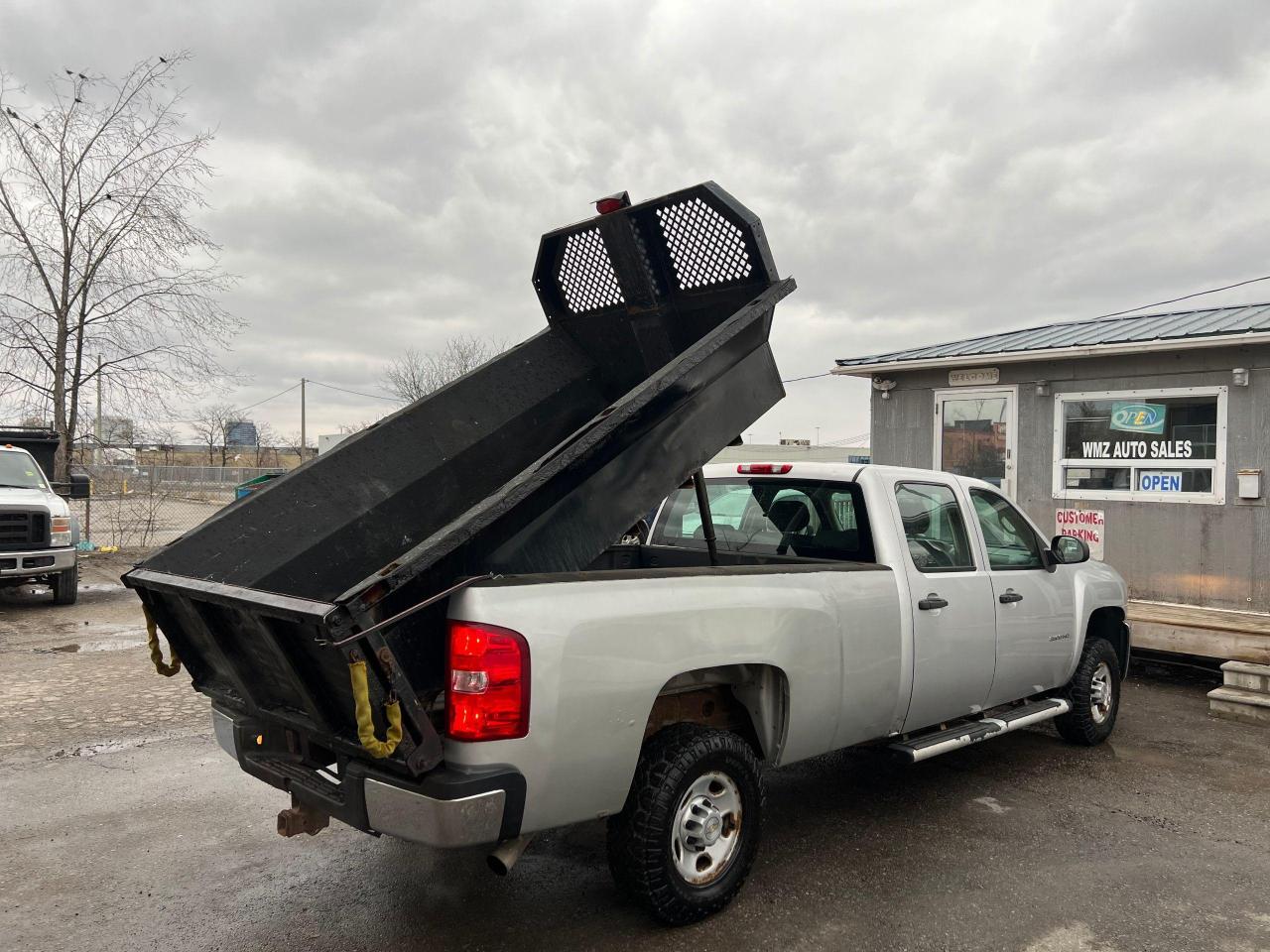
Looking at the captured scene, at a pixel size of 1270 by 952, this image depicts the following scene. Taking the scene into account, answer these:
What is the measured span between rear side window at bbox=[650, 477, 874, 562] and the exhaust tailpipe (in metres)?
2.20

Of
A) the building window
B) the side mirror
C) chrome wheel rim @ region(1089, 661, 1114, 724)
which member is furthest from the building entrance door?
the side mirror

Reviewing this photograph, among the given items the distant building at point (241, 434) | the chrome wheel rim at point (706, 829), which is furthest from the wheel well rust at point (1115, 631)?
the distant building at point (241, 434)

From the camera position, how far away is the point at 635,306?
4812 mm

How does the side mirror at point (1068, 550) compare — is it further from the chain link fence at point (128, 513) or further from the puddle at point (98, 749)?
the chain link fence at point (128, 513)

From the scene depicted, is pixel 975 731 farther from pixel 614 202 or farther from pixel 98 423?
pixel 98 423

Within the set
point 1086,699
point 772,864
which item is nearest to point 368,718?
point 772,864

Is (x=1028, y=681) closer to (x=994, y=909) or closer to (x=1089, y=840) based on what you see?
(x=1089, y=840)

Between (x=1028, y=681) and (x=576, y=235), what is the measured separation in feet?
11.9

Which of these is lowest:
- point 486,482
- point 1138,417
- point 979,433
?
point 486,482

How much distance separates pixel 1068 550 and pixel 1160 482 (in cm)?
457

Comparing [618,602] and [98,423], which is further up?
[98,423]

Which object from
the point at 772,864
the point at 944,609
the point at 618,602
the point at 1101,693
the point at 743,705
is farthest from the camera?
the point at 1101,693

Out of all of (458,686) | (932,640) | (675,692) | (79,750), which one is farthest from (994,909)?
(79,750)

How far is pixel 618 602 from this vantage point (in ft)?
10.3
